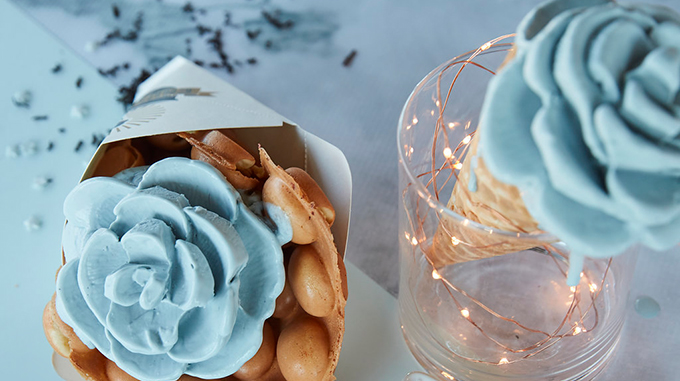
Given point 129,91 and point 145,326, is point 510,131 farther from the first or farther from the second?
point 129,91

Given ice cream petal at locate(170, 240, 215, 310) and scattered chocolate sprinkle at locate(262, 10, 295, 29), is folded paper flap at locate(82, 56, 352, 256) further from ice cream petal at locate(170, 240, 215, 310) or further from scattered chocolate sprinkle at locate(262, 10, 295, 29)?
scattered chocolate sprinkle at locate(262, 10, 295, 29)

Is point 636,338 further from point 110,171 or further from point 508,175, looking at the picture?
point 110,171

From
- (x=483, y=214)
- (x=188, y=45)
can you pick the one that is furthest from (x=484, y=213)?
(x=188, y=45)

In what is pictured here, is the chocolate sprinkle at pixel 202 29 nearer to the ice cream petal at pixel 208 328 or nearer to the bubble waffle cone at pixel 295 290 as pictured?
the bubble waffle cone at pixel 295 290

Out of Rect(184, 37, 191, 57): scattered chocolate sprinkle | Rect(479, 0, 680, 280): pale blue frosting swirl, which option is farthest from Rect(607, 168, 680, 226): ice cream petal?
Rect(184, 37, 191, 57): scattered chocolate sprinkle

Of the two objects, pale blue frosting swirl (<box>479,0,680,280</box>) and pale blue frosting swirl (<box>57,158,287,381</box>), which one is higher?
pale blue frosting swirl (<box>479,0,680,280</box>)

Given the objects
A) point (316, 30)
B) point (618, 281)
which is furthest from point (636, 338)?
point (316, 30)

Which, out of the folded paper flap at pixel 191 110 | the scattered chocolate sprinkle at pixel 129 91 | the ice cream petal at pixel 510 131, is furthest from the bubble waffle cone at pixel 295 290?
the scattered chocolate sprinkle at pixel 129 91
